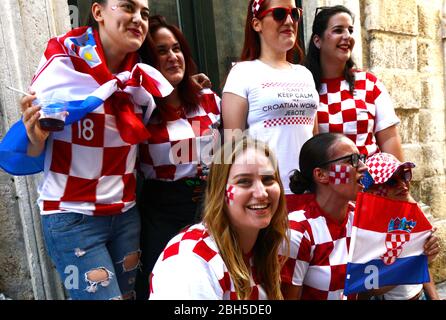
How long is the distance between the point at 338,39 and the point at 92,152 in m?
1.48

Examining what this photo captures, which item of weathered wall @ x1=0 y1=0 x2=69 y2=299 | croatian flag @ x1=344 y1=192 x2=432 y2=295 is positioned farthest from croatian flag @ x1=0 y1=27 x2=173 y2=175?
croatian flag @ x1=344 y1=192 x2=432 y2=295

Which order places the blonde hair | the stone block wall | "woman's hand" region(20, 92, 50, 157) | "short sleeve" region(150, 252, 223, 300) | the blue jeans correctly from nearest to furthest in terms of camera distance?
"short sleeve" region(150, 252, 223, 300), the blonde hair, "woman's hand" region(20, 92, 50, 157), the blue jeans, the stone block wall

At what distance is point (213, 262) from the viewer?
129cm

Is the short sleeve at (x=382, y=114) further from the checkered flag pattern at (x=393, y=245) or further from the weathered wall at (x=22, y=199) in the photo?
the weathered wall at (x=22, y=199)

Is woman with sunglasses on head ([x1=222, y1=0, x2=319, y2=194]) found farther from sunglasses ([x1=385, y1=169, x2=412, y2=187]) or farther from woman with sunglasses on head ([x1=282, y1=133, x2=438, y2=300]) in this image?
sunglasses ([x1=385, y1=169, x2=412, y2=187])

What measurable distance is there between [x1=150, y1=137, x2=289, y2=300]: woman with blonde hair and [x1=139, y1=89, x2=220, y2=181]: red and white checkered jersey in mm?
413

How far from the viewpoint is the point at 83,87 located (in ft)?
5.32

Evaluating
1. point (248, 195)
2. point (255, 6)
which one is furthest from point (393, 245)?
point (255, 6)

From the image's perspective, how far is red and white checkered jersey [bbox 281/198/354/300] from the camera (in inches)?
63.7

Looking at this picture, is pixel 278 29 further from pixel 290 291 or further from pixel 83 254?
pixel 83 254

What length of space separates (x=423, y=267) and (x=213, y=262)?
0.88m
